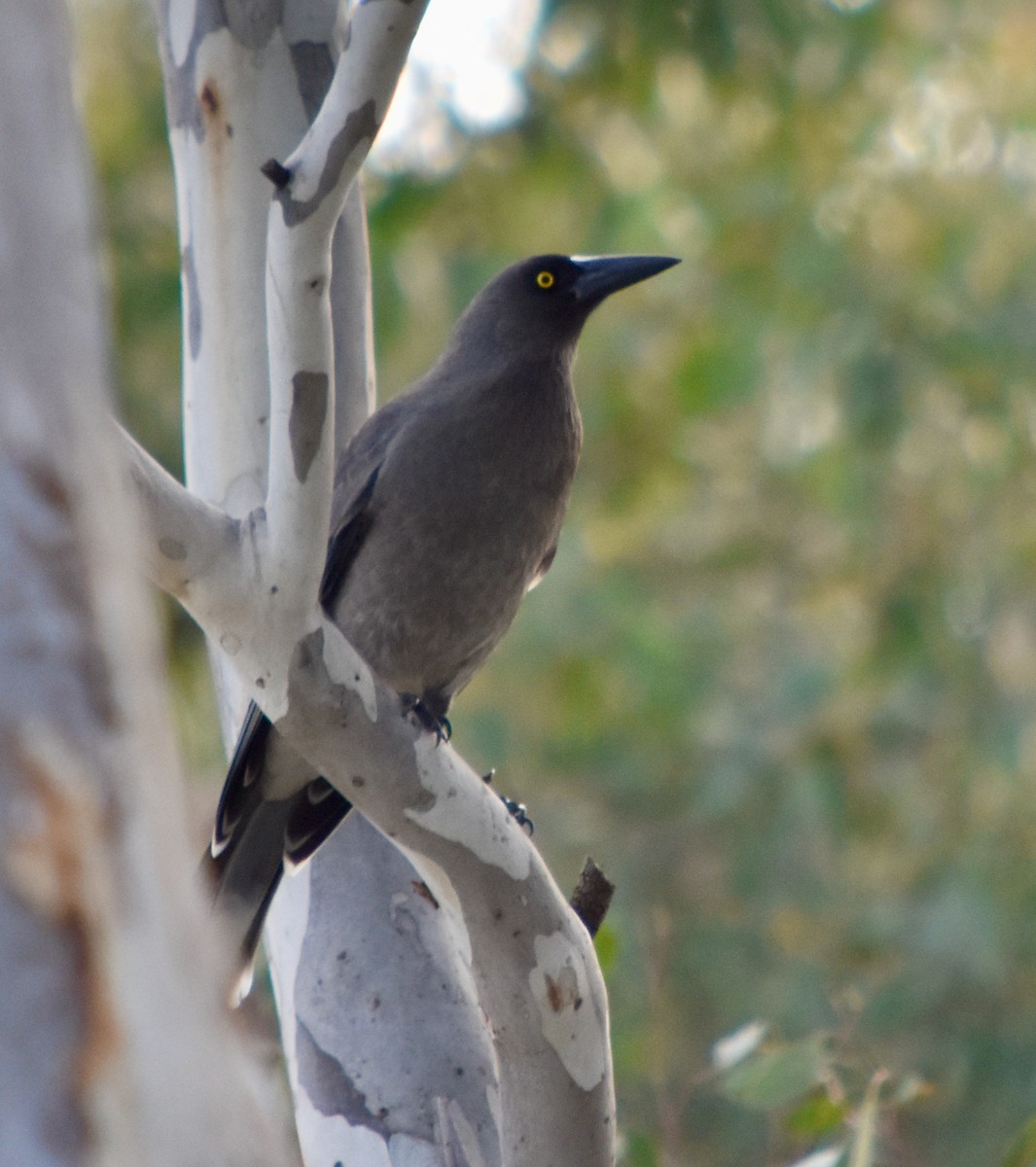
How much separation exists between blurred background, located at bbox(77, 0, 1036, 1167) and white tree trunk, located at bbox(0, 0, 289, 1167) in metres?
4.73

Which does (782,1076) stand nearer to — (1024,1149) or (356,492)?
(1024,1149)

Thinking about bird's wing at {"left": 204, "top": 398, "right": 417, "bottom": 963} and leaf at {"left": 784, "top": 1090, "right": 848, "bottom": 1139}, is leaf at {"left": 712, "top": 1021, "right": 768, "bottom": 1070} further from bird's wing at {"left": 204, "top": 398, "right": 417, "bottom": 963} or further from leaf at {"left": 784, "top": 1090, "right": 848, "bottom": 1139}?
bird's wing at {"left": 204, "top": 398, "right": 417, "bottom": 963}

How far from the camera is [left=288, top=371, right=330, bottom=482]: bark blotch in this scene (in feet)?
7.01

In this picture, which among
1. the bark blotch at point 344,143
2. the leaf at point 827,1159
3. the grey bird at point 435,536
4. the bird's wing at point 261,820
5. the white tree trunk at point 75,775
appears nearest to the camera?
the white tree trunk at point 75,775

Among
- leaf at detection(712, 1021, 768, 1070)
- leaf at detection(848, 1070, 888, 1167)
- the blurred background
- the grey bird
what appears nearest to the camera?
leaf at detection(848, 1070, 888, 1167)

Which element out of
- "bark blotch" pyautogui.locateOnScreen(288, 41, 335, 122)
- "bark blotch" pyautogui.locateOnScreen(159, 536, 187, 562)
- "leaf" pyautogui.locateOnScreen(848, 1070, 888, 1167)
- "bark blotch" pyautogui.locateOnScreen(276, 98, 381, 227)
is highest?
"bark blotch" pyautogui.locateOnScreen(288, 41, 335, 122)

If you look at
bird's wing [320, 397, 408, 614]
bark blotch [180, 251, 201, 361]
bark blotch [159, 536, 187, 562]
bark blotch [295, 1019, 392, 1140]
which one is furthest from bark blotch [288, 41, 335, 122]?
bark blotch [295, 1019, 392, 1140]

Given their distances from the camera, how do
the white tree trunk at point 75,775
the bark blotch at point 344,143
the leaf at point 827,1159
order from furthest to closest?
1. the leaf at point 827,1159
2. the bark blotch at point 344,143
3. the white tree trunk at point 75,775

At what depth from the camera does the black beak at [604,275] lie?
3.98 meters

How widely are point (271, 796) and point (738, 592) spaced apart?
219 inches

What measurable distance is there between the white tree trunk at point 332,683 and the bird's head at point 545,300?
676mm

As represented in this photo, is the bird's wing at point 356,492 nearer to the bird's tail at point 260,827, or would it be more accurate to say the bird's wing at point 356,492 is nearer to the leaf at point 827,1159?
the bird's tail at point 260,827

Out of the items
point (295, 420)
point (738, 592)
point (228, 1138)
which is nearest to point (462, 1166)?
point (295, 420)

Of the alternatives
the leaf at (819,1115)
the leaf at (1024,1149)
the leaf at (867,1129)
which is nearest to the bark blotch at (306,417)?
the leaf at (867,1129)
